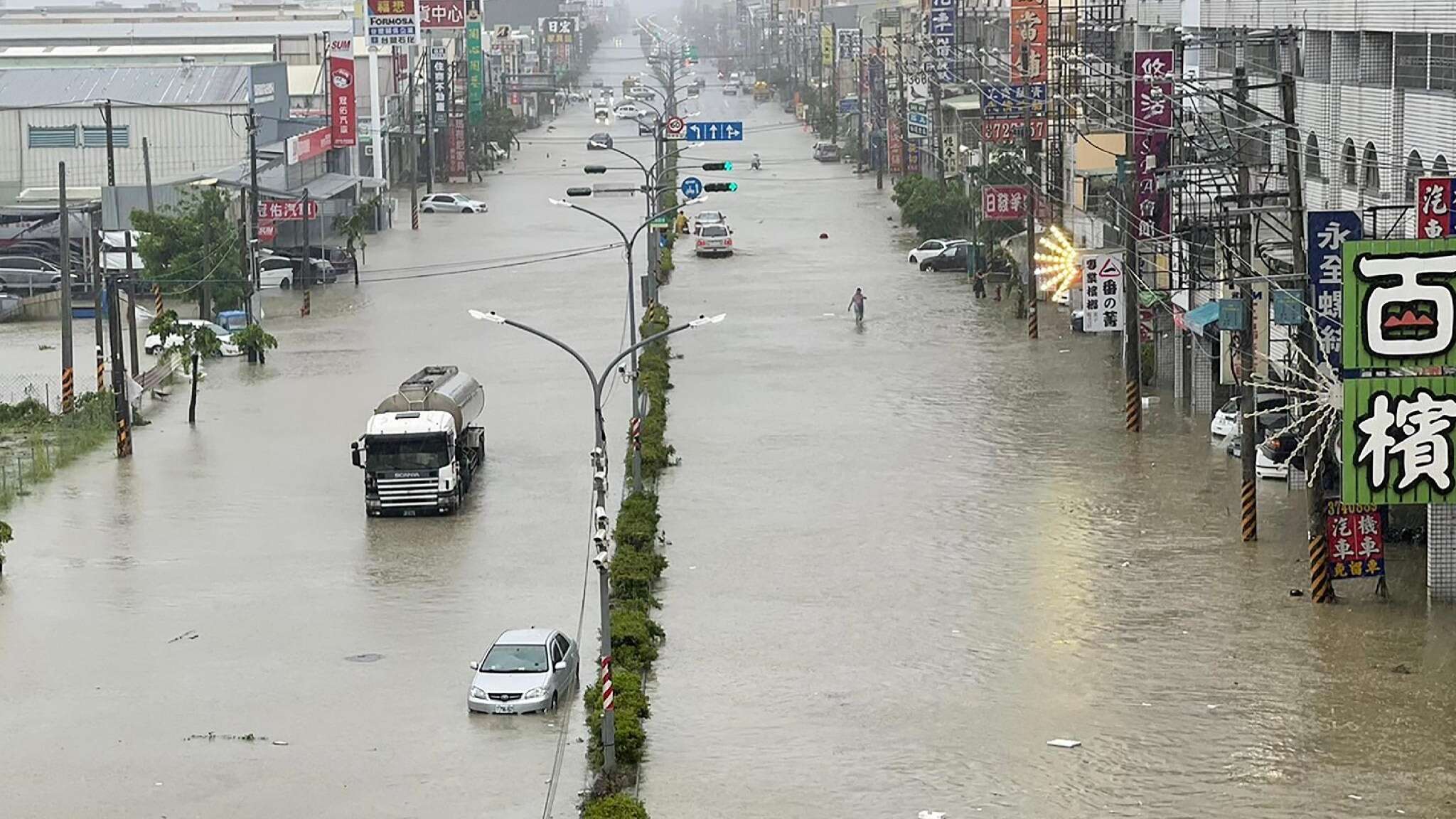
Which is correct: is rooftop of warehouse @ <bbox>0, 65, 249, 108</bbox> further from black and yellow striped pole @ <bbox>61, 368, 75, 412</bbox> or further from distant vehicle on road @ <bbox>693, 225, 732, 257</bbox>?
black and yellow striped pole @ <bbox>61, 368, 75, 412</bbox>

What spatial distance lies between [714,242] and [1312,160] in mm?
38565

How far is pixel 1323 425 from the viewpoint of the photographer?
3400cm

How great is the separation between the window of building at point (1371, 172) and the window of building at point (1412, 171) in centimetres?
138

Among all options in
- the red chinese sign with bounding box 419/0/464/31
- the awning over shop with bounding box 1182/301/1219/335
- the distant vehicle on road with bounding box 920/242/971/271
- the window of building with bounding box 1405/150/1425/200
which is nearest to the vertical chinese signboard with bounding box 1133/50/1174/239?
the awning over shop with bounding box 1182/301/1219/335

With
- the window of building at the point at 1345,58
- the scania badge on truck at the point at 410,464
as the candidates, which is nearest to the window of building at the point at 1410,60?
the window of building at the point at 1345,58

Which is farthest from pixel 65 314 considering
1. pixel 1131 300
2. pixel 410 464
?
pixel 1131 300

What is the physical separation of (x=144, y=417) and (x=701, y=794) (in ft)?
87.5

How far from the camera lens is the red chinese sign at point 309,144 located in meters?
77.9

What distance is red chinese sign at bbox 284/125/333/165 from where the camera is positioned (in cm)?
7788

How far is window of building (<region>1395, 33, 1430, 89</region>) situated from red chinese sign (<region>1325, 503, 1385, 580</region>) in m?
7.93

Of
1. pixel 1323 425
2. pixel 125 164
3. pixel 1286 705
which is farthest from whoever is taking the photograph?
pixel 125 164

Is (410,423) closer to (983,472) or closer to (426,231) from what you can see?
(983,472)

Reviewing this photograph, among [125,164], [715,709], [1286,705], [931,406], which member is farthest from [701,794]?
[125,164]

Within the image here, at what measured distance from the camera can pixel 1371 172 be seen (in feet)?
120
